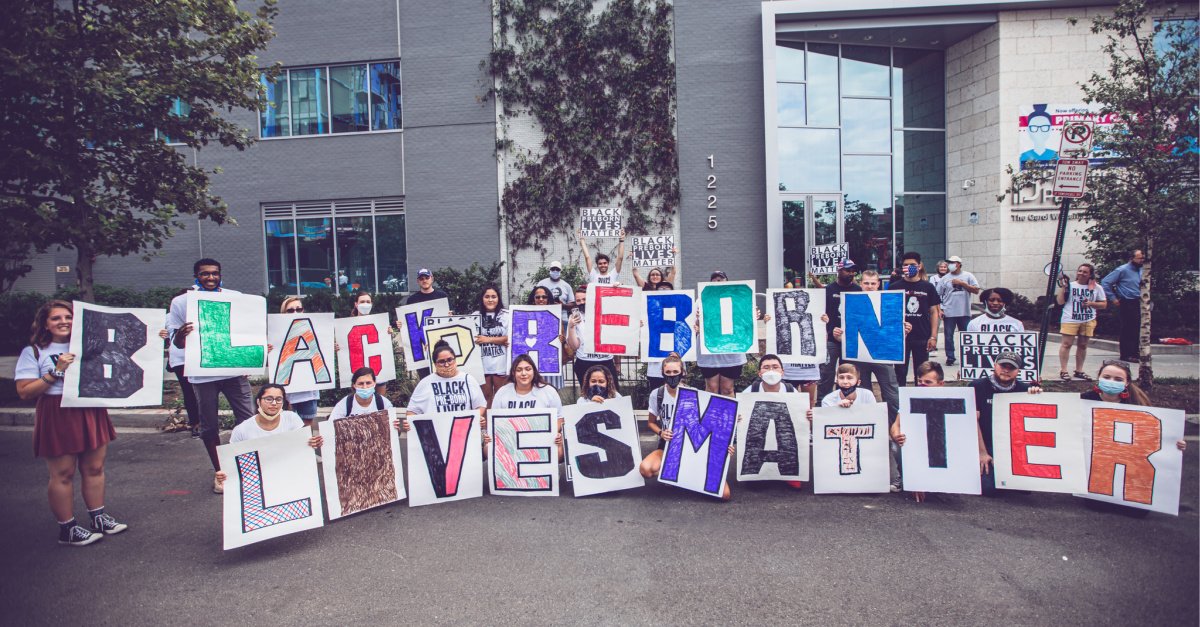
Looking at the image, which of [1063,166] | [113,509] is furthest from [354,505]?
[1063,166]

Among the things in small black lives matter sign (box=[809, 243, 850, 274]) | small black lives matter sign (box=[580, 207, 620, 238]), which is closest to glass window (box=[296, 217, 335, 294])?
small black lives matter sign (box=[580, 207, 620, 238])

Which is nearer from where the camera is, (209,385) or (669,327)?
(209,385)

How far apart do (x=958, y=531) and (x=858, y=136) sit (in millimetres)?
15194

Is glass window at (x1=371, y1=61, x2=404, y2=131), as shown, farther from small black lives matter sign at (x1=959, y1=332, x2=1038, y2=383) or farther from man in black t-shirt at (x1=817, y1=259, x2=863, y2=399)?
small black lives matter sign at (x1=959, y1=332, x2=1038, y2=383)

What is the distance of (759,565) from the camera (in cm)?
448

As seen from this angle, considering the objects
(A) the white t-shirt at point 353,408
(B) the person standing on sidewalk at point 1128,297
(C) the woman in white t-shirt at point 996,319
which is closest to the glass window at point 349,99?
(A) the white t-shirt at point 353,408

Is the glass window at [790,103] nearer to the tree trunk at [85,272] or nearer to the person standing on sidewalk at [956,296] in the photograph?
the person standing on sidewalk at [956,296]

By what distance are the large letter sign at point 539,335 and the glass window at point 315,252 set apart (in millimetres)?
12246

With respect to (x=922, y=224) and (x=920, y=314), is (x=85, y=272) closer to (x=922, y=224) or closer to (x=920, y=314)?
(x=920, y=314)

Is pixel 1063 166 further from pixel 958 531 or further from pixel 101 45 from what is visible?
pixel 101 45

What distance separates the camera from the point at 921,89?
61.6 ft

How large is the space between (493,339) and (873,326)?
4079 mm

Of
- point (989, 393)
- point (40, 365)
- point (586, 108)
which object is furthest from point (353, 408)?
point (586, 108)

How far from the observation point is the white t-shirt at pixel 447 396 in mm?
6383
